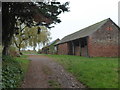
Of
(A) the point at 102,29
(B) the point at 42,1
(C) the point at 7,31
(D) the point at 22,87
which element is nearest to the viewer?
(D) the point at 22,87

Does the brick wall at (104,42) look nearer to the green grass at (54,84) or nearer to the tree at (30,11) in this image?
the tree at (30,11)

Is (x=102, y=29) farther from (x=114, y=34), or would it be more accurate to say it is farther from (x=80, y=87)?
(x=80, y=87)

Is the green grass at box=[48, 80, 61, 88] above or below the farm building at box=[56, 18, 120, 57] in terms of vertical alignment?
below

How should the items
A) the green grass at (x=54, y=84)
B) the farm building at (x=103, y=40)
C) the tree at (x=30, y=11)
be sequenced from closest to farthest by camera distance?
1. the green grass at (x=54, y=84)
2. the tree at (x=30, y=11)
3. the farm building at (x=103, y=40)

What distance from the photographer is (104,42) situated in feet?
87.1

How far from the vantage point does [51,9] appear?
12297mm

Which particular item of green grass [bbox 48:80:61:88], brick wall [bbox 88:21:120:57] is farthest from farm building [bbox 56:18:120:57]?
green grass [bbox 48:80:61:88]

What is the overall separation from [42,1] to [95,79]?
686 centimetres

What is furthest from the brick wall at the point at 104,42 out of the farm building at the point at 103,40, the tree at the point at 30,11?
the tree at the point at 30,11

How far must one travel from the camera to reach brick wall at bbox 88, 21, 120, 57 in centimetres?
2583

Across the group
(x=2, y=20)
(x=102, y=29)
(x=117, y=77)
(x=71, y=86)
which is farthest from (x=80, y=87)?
(x=102, y=29)

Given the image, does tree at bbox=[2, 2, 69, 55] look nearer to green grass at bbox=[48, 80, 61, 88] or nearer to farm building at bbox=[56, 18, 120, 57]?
green grass at bbox=[48, 80, 61, 88]

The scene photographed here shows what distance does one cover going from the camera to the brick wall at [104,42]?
84.7 feet

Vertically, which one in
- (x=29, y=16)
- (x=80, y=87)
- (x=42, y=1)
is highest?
(x=42, y=1)
